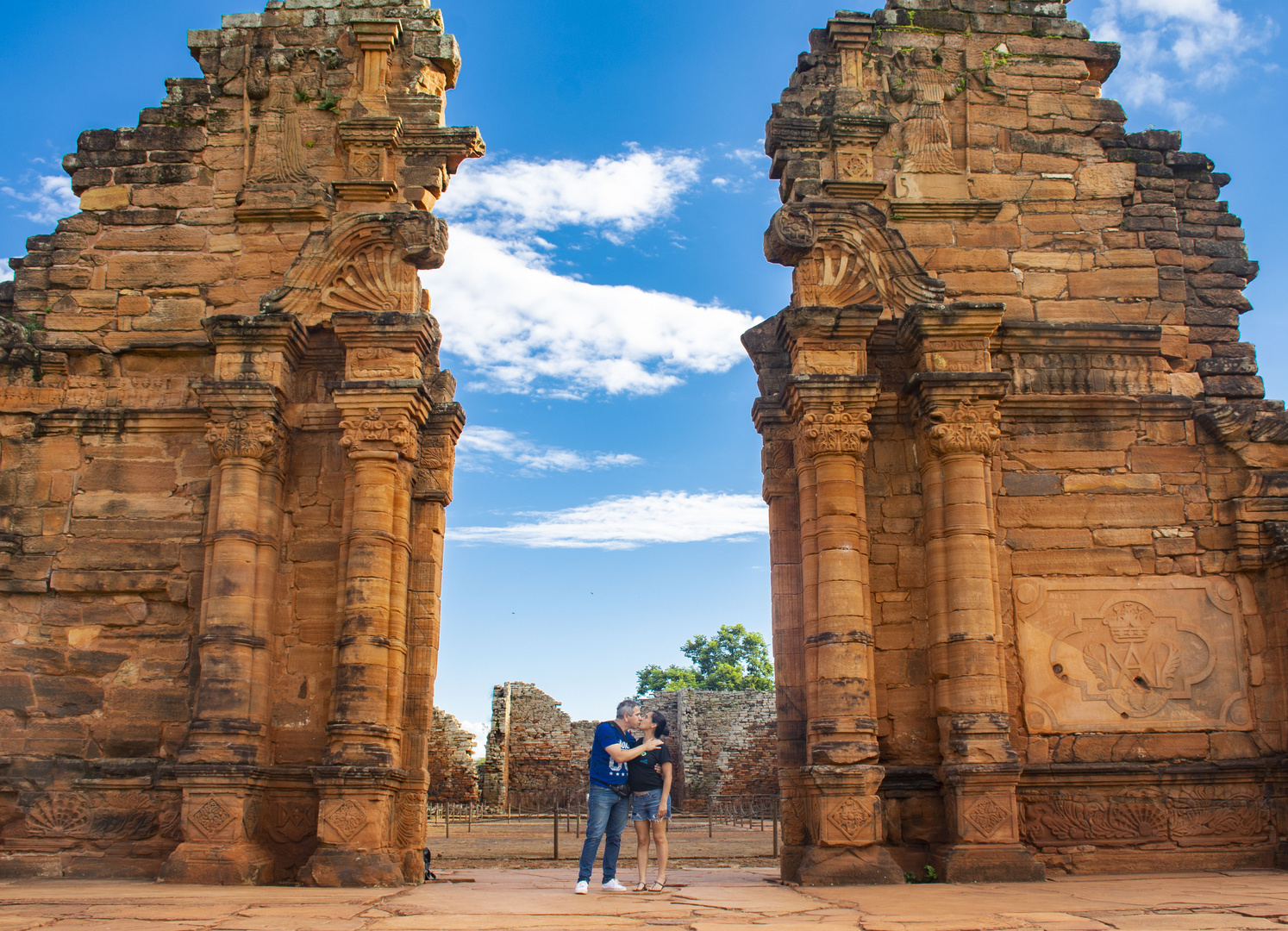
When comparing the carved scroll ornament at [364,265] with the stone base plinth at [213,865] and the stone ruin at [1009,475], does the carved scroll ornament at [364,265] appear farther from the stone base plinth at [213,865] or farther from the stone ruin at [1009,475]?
the stone base plinth at [213,865]

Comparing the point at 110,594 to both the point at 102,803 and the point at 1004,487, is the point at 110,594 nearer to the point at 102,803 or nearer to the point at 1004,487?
the point at 102,803

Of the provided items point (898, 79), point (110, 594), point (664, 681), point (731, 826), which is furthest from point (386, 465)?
point (664, 681)

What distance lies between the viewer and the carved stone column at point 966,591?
8641mm

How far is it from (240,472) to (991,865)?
262 inches

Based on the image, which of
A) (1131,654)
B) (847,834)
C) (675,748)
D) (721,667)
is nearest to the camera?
(847,834)

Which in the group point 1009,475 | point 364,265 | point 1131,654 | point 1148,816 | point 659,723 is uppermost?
point 364,265

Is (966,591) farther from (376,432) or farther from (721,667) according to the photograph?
(721,667)

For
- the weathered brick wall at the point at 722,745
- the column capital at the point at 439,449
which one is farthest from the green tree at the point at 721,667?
the column capital at the point at 439,449

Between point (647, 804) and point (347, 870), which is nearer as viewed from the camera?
point (647, 804)

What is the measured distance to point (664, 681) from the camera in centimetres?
5775

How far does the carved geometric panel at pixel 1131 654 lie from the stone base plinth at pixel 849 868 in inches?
74.1

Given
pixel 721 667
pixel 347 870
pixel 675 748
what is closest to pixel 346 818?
pixel 347 870

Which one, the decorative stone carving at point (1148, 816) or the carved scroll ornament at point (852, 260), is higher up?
the carved scroll ornament at point (852, 260)

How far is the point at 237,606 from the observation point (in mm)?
9180
